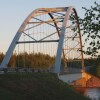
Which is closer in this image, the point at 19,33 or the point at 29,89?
the point at 29,89

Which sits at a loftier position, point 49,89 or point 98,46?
point 98,46

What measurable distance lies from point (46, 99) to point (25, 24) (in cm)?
3460

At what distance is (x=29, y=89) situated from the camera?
82.0ft

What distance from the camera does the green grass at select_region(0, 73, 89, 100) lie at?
22828 mm

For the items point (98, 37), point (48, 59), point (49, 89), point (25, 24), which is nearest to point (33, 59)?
point (48, 59)

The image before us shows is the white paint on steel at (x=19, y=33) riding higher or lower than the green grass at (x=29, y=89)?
higher

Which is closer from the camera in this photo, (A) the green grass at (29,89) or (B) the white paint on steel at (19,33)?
(A) the green grass at (29,89)

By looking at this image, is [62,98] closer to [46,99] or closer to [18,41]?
[46,99]

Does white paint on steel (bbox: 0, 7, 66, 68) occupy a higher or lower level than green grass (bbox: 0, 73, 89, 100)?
higher

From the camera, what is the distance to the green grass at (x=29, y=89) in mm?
22828

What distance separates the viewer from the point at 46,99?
24.3 metres

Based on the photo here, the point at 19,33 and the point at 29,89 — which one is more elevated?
the point at 19,33

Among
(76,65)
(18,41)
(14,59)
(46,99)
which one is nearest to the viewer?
(46,99)

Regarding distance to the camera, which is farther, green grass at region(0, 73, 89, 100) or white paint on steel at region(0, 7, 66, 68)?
white paint on steel at region(0, 7, 66, 68)
